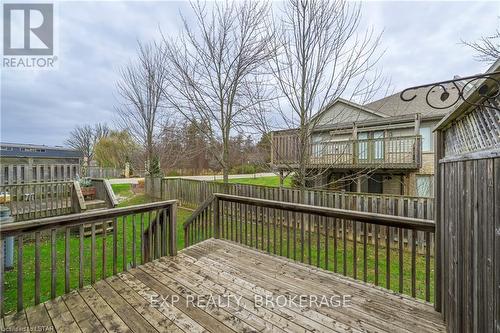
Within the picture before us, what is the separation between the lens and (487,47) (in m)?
6.54

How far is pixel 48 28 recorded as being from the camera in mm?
4160

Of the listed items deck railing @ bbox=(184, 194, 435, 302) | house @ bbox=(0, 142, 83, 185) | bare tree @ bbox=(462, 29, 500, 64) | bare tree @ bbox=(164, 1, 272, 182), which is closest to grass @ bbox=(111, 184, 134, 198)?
house @ bbox=(0, 142, 83, 185)

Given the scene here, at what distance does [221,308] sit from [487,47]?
918 cm

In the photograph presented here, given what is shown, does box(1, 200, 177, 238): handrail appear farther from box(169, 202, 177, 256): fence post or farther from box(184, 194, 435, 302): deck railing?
box(184, 194, 435, 302): deck railing

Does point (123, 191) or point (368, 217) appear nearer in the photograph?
point (368, 217)

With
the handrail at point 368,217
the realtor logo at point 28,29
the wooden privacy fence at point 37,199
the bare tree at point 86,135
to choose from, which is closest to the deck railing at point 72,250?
the wooden privacy fence at point 37,199

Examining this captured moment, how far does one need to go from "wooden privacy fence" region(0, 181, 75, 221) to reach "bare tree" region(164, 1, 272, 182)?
4052 mm

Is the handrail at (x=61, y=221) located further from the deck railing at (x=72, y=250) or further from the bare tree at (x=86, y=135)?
the bare tree at (x=86, y=135)

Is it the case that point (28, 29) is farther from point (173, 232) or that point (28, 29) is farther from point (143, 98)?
point (143, 98)

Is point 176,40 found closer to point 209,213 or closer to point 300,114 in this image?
point 300,114

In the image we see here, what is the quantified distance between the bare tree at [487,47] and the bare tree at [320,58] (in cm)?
397

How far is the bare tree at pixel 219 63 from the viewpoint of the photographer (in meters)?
6.95

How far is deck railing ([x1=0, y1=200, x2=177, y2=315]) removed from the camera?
231 cm

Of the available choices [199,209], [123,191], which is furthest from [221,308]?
[123,191]
